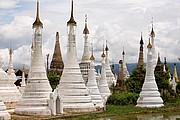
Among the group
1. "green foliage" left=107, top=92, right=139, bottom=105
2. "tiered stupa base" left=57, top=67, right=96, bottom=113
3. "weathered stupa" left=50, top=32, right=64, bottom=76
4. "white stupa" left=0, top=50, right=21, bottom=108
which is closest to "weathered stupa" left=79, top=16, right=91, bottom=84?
"green foliage" left=107, top=92, right=139, bottom=105

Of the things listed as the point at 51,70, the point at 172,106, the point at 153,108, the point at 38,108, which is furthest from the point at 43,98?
the point at 51,70

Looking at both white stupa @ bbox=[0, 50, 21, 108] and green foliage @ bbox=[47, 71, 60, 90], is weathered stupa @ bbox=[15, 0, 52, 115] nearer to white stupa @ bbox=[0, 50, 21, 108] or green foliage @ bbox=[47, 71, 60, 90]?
white stupa @ bbox=[0, 50, 21, 108]

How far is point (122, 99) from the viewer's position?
52719mm

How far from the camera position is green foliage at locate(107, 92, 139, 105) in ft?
173

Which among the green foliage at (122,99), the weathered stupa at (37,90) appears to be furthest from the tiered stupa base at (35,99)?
the green foliage at (122,99)

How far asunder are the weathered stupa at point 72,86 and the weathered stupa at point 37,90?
2.86 m

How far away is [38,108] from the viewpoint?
39.1 meters

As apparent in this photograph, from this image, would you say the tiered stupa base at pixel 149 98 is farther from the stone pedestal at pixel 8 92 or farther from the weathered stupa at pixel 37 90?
the stone pedestal at pixel 8 92

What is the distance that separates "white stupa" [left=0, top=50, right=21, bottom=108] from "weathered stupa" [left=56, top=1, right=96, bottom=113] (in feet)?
16.0

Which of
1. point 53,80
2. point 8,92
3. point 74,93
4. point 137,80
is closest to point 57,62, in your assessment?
point 53,80

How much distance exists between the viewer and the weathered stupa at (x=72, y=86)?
139 ft

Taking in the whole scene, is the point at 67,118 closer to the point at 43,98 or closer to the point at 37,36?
the point at 43,98

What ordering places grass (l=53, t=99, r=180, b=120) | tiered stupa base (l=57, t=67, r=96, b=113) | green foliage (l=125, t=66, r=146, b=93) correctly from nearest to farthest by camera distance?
1. grass (l=53, t=99, r=180, b=120)
2. tiered stupa base (l=57, t=67, r=96, b=113)
3. green foliage (l=125, t=66, r=146, b=93)

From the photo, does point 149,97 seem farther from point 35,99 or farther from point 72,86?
point 35,99
